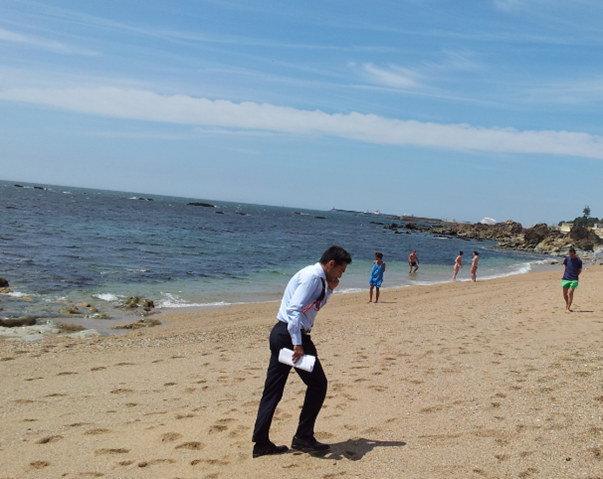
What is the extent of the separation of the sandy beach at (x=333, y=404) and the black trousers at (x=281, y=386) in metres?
0.23

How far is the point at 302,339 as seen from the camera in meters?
4.11

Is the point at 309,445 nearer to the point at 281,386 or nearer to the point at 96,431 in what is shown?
the point at 281,386

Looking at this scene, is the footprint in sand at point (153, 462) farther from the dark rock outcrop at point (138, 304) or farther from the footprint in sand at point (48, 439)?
the dark rock outcrop at point (138, 304)

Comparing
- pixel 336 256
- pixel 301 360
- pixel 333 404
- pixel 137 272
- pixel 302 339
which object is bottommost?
pixel 137 272

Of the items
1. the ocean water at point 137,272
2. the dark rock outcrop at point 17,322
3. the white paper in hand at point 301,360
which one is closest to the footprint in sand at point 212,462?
the white paper in hand at point 301,360

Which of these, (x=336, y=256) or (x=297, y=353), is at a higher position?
(x=336, y=256)

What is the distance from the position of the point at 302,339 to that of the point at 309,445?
955 mm

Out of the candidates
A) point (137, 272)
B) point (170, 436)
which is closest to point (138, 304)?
point (137, 272)

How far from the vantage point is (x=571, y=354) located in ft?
24.0

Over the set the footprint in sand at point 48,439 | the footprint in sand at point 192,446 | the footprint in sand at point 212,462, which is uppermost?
the footprint in sand at point 212,462

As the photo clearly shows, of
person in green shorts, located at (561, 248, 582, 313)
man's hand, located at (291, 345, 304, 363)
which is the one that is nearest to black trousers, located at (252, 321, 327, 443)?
man's hand, located at (291, 345, 304, 363)

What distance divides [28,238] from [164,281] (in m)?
13.9

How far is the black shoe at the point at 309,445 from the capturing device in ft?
13.9

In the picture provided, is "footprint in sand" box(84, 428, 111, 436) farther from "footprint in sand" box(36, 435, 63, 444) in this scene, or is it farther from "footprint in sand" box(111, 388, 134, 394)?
"footprint in sand" box(111, 388, 134, 394)
